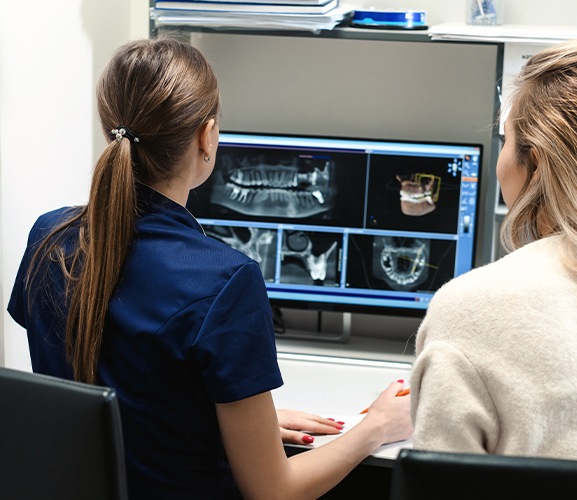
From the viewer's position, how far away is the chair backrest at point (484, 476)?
878mm

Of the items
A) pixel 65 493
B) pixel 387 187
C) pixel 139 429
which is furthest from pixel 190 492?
pixel 387 187

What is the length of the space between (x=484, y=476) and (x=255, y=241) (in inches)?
58.5

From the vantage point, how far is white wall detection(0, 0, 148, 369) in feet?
6.23

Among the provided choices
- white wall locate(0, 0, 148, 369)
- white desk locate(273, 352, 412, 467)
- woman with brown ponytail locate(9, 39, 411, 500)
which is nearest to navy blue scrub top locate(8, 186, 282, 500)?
woman with brown ponytail locate(9, 39, 411, 500)

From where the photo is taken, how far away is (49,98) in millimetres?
2020

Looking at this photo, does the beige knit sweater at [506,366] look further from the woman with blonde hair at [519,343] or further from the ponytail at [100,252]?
the ponytail at [100,252]

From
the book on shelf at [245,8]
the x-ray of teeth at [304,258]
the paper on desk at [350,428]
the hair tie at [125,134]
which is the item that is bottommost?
the paper on desk at [350,428]

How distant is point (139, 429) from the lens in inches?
50.6

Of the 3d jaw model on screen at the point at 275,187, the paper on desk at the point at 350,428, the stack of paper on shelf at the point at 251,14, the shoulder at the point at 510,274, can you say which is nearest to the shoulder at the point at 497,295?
the shoulder at the point at 510,274

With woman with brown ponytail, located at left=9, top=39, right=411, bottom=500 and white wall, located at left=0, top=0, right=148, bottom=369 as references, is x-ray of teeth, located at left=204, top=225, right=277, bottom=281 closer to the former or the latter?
white wall, located at left=0, top=0, right=148, bottom=369

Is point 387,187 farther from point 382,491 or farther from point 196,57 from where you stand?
point 196,57

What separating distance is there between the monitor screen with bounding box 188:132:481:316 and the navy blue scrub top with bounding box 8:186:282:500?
970mm

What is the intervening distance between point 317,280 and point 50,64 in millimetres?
803

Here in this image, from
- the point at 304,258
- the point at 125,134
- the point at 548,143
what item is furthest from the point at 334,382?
the point at 548,143
